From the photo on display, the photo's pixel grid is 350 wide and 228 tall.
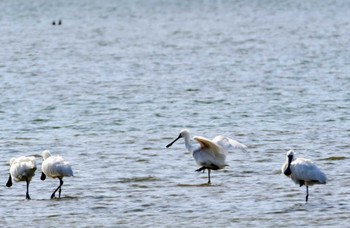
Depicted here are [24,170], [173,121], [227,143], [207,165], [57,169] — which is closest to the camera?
[57,169]

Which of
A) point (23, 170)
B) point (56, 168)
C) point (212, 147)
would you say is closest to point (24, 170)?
point (23, 170)

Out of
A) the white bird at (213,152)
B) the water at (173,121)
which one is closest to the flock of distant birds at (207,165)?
the white bird at (213,152)

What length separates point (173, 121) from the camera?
26859mm

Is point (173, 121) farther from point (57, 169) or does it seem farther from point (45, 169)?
point (57, 169)

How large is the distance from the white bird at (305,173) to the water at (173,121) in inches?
11.4

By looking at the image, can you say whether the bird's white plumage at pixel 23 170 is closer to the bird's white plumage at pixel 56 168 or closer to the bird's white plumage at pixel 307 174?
the bird's white plumage at pixel 56 168

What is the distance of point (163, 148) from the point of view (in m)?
22.5

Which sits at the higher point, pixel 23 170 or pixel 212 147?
pixel 212 147

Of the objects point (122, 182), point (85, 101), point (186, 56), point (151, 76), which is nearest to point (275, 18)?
point (186, 56)

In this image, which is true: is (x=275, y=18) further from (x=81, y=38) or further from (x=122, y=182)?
(x=122, y=182)

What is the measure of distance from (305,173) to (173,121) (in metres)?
10.6

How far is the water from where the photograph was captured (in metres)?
16.4

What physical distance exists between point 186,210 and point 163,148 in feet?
20.7

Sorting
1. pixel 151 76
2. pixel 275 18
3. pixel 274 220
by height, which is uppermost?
pixel 275 18
